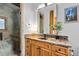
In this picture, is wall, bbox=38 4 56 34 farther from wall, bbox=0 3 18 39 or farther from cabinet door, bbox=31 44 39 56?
wall, bbox=0 3 18 39

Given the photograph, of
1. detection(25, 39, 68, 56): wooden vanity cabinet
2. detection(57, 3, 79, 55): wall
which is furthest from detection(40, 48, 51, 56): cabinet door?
detection(57, 3, 79, 55): wall

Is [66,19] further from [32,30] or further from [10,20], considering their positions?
[10,20]

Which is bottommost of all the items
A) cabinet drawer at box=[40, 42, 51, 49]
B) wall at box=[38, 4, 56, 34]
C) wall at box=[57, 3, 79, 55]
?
cabinet drawer at box=[40, 42, 51, 49]

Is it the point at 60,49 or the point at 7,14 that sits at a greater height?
the point at 7,14

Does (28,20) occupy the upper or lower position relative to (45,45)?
upper

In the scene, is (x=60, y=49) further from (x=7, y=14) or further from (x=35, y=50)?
(x=7, y=14)

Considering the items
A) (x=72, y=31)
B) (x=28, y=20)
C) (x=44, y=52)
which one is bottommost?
(x=44, y=52)

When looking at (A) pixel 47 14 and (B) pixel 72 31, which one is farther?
(A) pixel 47 14

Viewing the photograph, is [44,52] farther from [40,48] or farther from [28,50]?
[28,50]

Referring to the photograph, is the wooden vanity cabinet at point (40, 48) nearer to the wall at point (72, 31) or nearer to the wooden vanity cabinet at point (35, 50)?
the wooden vanity cabinet at point (35, 50)

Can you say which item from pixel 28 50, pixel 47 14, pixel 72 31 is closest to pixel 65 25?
pixel 72 31

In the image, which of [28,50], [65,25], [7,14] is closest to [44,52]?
[28,50]

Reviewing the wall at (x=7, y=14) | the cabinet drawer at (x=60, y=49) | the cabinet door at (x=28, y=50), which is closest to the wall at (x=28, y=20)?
the cabinet door at (x=28, y=50)

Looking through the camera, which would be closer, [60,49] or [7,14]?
[60,49]
